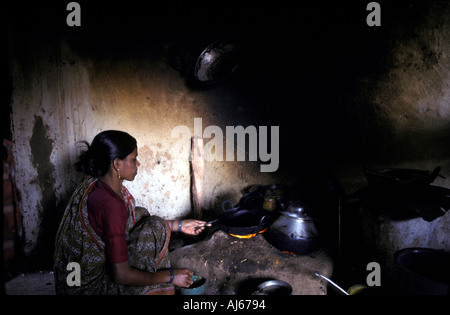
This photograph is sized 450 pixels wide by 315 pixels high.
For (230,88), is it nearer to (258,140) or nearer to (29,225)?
(258,140)

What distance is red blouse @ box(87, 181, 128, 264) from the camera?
191 cm

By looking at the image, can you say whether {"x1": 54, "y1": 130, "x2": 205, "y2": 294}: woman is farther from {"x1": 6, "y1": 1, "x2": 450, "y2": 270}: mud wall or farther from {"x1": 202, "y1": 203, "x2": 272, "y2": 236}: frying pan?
{"x1": 6, "y1": 1, "x2": 450, "y2": 270}: mud wall

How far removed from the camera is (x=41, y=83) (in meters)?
3.09

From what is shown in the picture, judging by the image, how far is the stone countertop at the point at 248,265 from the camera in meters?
2.44

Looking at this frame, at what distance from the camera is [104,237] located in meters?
1.97

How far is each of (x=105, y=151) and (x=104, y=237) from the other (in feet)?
2.09

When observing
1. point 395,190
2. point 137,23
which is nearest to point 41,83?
point 137,23

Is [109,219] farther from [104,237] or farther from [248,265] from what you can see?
[248,265]

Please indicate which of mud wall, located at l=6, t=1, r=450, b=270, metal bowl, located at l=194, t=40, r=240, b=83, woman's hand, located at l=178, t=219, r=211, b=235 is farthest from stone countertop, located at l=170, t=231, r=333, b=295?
metal bowl, located at l=194, t=40, r=240, b=83

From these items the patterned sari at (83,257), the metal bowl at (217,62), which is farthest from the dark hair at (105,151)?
the metal bowl at (217,62)

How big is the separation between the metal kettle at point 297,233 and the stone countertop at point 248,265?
0.14 metres

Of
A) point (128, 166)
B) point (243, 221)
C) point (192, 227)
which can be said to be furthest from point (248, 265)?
point (128, 166)

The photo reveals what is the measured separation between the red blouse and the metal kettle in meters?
1.43

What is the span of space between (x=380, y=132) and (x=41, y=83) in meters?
3.86
